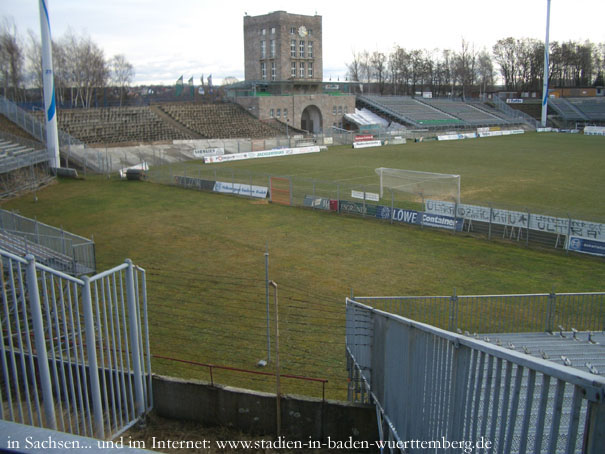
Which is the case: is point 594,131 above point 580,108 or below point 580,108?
below

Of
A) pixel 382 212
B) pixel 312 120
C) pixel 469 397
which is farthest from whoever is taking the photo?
pixel 312 120

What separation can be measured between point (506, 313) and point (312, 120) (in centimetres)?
7606

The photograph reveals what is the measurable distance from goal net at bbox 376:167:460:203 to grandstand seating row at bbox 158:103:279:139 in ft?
127

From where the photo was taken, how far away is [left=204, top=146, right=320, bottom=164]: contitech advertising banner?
53500mm

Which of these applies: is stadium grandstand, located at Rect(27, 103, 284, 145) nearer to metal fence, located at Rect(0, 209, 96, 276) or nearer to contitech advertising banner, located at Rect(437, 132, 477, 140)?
contitech advertising banner, located at Rect(437, 132, 477, 140)

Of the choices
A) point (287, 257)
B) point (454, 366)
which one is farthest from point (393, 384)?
point (287, 257)

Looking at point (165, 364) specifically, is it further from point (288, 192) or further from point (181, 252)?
point (288, 192)

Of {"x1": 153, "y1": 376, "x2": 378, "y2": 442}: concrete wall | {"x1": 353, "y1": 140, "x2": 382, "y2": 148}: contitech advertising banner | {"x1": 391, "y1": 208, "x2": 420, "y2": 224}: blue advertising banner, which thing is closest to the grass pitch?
{"x1": 391, "y1": 208, "x2": 420, "y2": 224}: blue advertising banner

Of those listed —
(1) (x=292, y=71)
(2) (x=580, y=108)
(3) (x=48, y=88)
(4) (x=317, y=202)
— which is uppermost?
(1) (x=292, y=71)

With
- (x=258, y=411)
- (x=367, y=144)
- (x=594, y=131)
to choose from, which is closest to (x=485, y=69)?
(x=594, y=131)

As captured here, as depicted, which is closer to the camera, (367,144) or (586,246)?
(586,246)

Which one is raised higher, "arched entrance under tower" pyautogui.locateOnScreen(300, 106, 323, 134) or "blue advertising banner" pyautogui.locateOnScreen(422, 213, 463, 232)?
"arched entrance under tower" pyautogui.locateOnScreen(300, 106, 323, 134)

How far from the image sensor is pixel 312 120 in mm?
87438

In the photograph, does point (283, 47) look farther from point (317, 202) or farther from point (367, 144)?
point (317, 202)
